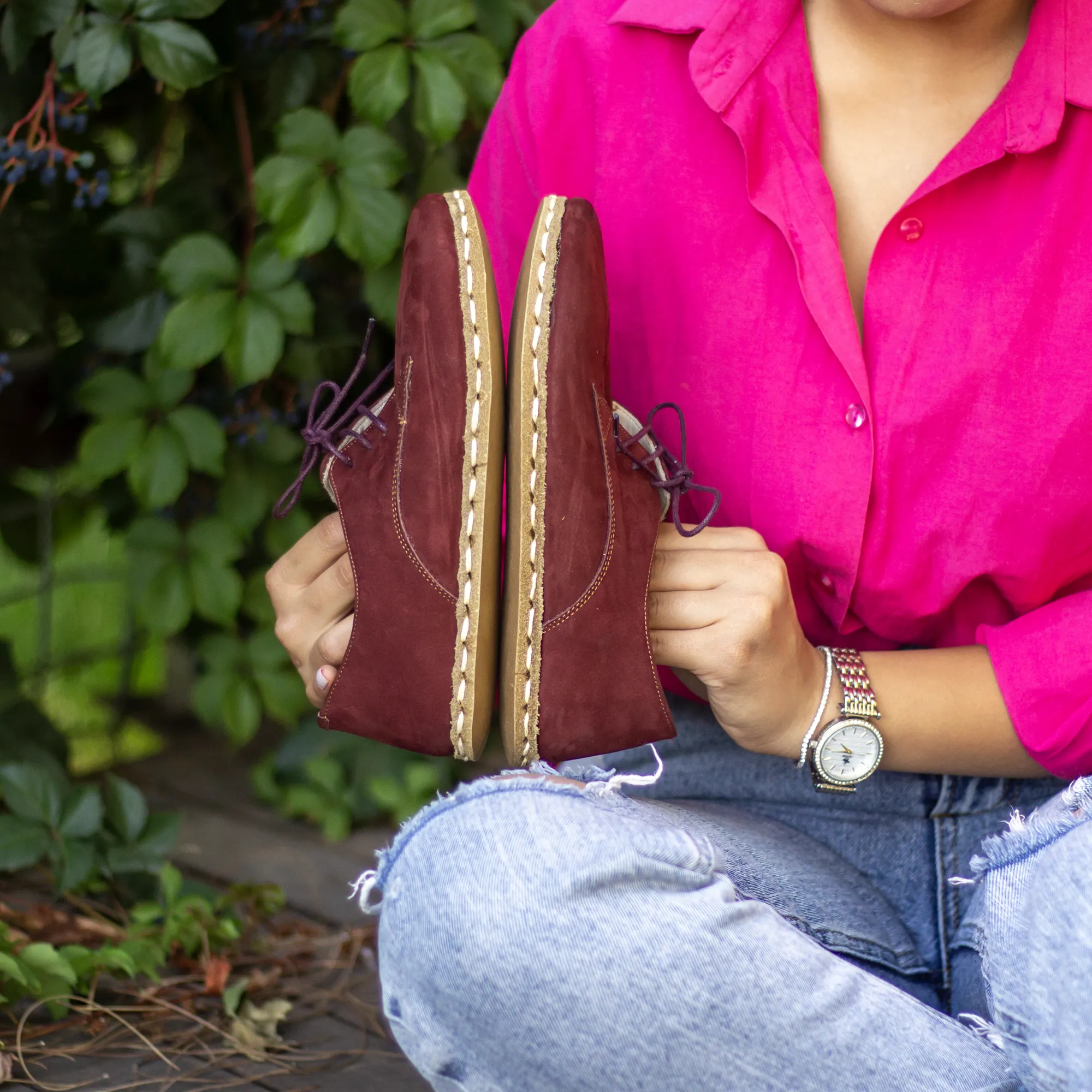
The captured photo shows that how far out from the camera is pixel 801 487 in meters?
1.01

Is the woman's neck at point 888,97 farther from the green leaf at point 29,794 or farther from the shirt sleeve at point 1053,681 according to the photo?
the green leaf at point 29,794

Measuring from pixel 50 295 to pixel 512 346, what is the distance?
94cm

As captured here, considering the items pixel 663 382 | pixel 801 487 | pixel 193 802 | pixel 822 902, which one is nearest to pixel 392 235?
pixel 663 382

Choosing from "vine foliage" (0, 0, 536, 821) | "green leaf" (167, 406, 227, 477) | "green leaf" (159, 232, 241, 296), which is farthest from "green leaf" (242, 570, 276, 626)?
"green leaf" (159, 232, 241, 296)

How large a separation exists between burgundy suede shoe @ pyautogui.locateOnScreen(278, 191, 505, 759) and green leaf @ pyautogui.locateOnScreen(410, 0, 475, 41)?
1.68 ft

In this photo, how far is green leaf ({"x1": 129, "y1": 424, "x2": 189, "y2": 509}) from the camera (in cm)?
149

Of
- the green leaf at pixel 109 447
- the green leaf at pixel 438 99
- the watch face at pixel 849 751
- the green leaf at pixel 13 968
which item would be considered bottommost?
the green leaf at pixel 13 968

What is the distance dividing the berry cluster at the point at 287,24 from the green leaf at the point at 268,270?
0.27 m

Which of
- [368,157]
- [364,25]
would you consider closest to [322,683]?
[368,157]

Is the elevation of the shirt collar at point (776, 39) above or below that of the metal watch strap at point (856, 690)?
above

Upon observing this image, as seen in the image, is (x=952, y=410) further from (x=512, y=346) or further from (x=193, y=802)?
(x=193, y=802)

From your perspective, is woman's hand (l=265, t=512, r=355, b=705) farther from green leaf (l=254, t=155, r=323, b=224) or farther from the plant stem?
the plant stem

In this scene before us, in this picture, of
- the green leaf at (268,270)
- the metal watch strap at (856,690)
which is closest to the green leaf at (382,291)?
the green leaf at (268,270)

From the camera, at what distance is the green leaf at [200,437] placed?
5.02ft
